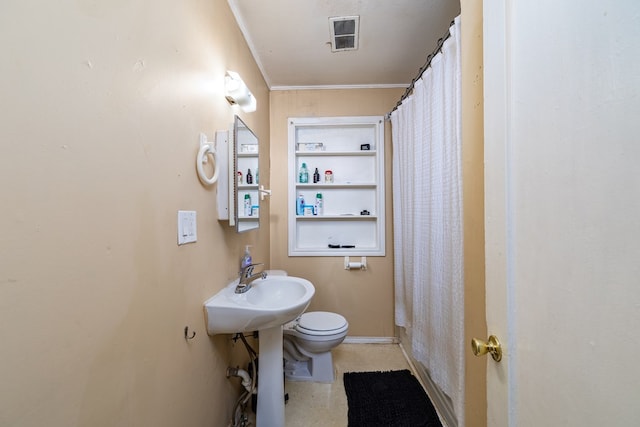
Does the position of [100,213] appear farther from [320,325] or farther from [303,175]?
[303,175]

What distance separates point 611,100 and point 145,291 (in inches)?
42.6

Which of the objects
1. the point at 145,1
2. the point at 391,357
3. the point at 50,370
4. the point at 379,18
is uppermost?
the point at 379,18

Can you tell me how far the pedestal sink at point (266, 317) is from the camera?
3.53 feet

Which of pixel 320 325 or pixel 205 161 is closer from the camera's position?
pixel 205 161

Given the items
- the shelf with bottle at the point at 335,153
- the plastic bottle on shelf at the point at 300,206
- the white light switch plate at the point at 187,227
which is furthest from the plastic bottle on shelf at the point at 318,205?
the white light switch plate at the point at 187,227

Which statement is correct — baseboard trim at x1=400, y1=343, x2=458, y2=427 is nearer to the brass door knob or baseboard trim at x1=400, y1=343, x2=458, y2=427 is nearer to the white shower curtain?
the white shower curtain

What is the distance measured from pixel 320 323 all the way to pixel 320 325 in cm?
3

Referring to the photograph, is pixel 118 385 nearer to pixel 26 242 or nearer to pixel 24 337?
pixel 24 337

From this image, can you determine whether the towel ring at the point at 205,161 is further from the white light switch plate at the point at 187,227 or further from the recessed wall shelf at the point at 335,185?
the recessed wall shelf at the point at 335,185

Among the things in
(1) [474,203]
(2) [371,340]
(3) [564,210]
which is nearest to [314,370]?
(2) [371,340]

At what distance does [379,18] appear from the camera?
155cm

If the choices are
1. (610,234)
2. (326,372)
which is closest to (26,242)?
(610,234)

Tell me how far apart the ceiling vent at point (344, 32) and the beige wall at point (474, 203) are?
2.83 feet

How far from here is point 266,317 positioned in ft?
3.50
